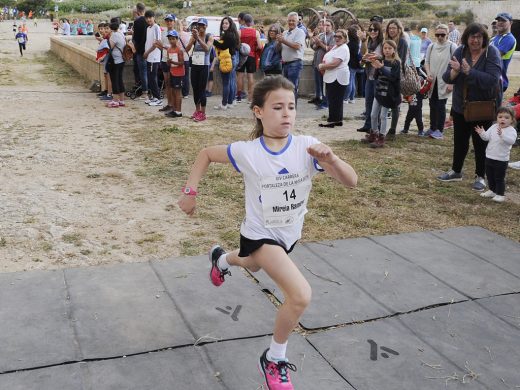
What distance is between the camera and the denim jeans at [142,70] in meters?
12.6

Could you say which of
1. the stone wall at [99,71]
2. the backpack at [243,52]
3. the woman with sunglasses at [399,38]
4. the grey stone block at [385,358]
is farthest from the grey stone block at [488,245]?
the stone wall at [99,71]

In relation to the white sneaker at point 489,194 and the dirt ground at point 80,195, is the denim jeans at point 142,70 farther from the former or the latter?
the white sneaker at point 489,194

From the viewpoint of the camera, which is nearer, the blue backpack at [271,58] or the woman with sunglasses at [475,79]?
the woman with sunglasses at [475,79]

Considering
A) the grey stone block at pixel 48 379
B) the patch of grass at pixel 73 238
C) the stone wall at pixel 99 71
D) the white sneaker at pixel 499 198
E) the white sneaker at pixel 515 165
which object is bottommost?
the white sneaker at pixel 515 165

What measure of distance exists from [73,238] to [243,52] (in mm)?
8226

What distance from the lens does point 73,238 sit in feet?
16.8

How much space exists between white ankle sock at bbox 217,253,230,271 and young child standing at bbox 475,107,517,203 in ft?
13.0

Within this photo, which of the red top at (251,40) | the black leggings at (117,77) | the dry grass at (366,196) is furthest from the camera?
the red top at (251,40)

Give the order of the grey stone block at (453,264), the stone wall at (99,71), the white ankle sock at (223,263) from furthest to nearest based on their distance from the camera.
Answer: the stone wall at (99,71) → the grey stone block at (453,264) → the white ankle sock at (223,263)

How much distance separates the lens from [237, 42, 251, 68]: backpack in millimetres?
12391

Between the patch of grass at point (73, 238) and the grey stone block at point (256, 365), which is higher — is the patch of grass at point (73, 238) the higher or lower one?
the higher one

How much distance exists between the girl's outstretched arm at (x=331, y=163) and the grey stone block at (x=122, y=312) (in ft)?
4.43

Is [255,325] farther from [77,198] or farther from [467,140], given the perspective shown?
[467,140]

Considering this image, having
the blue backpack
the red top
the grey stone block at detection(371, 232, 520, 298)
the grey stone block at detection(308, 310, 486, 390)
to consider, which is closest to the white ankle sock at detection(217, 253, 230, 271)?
the grey stone block at detection(308, 310, 486, 390)
